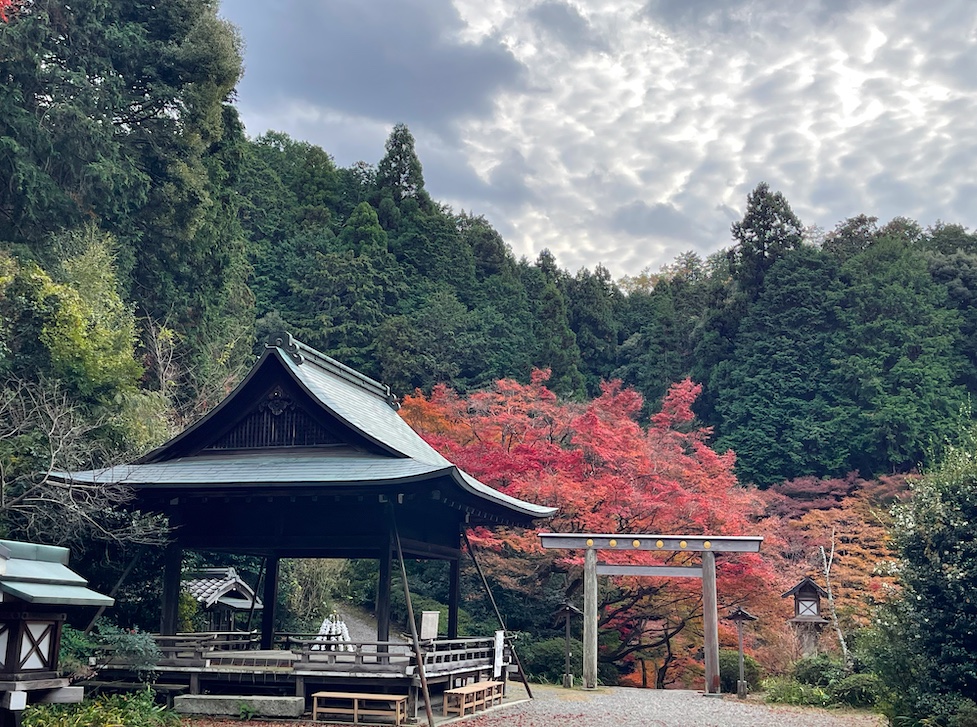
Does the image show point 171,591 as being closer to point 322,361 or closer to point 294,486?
point 294,486

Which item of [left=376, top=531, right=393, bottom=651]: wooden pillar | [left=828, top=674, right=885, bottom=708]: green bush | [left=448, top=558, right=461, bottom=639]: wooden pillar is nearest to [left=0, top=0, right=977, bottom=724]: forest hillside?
[left=828, top=674, right=885, bottom=708]: green bush

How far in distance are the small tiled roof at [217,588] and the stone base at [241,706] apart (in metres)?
5.82

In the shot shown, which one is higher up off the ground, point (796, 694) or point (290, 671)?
point (290, 671)

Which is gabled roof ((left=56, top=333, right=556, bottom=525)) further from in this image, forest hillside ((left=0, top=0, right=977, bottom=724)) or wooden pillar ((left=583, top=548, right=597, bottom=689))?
wooden pillar ((left=583, top=548, right=597, bottom=689))

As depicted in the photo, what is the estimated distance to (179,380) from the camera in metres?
29.1

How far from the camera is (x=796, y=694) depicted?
659 inches

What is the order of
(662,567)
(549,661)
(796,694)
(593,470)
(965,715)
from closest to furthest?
(965,715), (796,694), (662,567), (549,661), (593,470)

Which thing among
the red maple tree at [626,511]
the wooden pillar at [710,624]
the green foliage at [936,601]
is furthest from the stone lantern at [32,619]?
the red maple tree at [626,511]

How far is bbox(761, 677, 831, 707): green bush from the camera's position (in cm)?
1628

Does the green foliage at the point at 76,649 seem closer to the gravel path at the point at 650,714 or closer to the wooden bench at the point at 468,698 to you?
the wooden bench at the point at 468,698

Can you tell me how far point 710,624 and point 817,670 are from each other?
2293 mm

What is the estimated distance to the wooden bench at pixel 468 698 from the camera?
1321cm

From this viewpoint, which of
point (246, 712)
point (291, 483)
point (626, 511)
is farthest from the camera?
point (626, 511)

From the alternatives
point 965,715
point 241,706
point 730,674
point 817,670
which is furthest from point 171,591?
point 730,674
